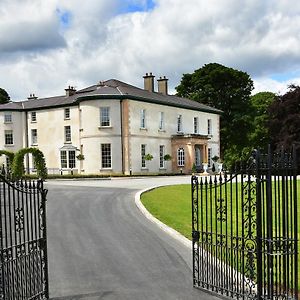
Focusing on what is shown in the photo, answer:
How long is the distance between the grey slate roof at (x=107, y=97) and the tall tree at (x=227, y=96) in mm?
6663

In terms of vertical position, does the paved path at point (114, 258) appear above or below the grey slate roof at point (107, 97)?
below

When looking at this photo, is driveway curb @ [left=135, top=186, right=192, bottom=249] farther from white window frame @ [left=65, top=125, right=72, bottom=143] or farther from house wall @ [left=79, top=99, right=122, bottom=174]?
white window frame @ [left=65, top=125, right=72, bottom=143]

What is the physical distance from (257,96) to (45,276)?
205 feet

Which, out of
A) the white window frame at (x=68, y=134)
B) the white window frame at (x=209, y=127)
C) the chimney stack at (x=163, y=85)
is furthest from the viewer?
the white window frame at (x=209, y=127)

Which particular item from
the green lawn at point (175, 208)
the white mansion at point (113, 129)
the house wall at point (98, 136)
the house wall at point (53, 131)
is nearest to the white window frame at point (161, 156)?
the white mansion at point (113, 129)

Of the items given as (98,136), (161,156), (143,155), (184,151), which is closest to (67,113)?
(98,136)

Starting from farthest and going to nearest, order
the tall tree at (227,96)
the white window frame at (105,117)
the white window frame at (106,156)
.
Answer: the tall tree at (227,96)
the white window frame at (105,117)
the white window frame at (106,156)

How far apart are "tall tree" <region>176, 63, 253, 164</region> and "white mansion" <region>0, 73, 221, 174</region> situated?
21.3 feet

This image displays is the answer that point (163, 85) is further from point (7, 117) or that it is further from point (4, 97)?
point (4, 97)

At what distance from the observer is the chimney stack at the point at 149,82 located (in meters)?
50.9

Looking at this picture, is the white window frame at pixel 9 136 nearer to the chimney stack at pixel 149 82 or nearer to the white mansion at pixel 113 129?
the white mansion at pixel 113 129

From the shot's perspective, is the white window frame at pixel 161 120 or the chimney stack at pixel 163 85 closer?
the white window frame at pixel 161 120

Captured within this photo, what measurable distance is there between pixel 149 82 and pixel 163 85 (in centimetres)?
299

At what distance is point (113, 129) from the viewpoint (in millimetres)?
42250
